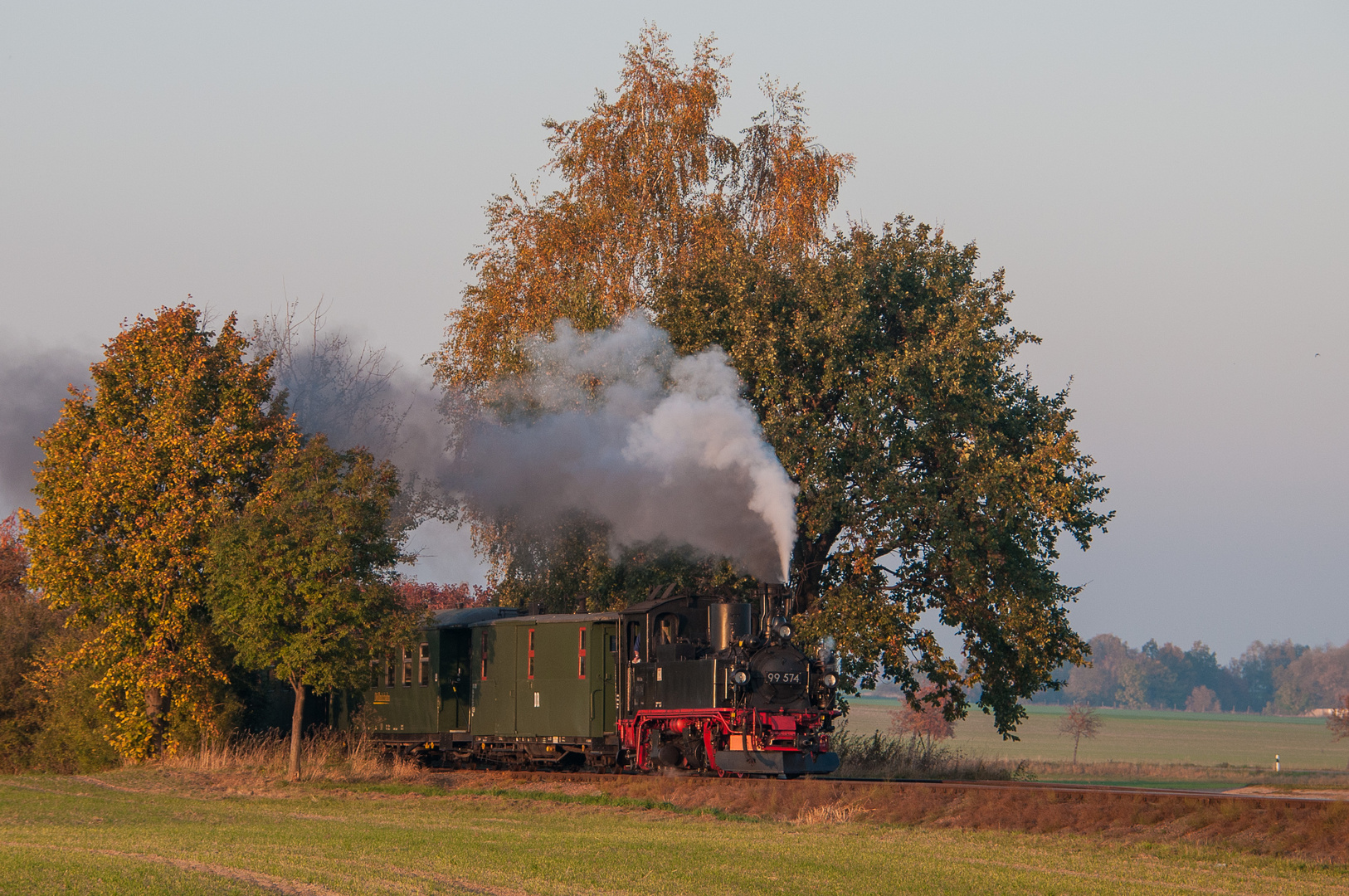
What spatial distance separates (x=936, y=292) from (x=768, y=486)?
670 centimetres

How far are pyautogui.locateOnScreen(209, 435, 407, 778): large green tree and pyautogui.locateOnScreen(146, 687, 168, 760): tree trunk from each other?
4.34m

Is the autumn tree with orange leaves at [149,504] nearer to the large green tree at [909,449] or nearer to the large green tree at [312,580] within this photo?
the large green tree at [312,580]

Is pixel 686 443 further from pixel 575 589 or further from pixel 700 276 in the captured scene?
pixel 575 589

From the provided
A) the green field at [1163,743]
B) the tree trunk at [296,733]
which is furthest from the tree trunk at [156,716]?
the green field at [1163,743]

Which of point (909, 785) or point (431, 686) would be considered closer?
point (909, 785)

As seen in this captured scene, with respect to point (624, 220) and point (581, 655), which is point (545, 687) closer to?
point (581, 655)

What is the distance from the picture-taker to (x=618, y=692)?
2406 centimetres

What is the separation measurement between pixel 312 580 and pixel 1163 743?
8662 cm

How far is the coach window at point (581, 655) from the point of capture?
24.9m

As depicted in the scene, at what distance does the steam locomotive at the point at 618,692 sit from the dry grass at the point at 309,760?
788 mm

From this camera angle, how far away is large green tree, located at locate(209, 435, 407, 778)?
2530 cm

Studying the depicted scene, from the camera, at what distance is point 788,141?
34312 millimetres

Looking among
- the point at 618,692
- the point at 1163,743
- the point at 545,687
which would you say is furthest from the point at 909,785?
the point at 1163,743

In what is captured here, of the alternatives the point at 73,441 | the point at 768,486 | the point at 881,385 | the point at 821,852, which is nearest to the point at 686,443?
the point at 768,486
